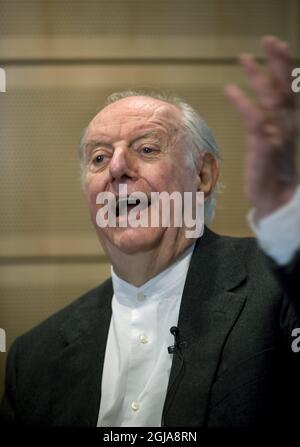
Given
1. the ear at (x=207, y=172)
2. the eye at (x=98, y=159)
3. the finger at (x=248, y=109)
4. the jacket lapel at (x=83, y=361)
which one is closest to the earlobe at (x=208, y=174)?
the ear at (x=207, y=172)

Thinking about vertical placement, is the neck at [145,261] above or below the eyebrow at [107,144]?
below

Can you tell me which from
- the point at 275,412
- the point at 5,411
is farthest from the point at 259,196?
the point at 5,411

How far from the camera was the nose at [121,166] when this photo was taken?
1.31m

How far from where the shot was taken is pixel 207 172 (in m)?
1.46

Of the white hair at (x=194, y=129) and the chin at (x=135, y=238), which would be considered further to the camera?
the white hair at (x=194, y=129)

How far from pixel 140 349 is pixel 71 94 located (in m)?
0.73

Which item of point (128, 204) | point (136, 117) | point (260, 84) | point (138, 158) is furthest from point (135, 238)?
point (260, 84)

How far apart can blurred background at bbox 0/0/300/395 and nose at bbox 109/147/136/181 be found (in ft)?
0.92

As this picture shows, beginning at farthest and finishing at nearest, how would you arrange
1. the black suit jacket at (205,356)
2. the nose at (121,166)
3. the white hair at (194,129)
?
the white hair at (194,129) < the nose at (121,166) < the black suit jacket at (205,356)

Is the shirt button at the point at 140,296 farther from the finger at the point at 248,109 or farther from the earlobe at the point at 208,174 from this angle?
the finger at the point at 248,109

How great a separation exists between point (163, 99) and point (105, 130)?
0.18m

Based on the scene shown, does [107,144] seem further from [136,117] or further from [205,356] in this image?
[205,356]

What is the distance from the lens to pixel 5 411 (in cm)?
143

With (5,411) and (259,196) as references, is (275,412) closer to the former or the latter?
(259,196)
